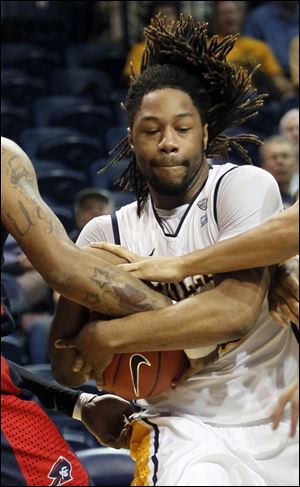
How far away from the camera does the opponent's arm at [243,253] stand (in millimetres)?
3047

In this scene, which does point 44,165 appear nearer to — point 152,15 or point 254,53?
point 152,15

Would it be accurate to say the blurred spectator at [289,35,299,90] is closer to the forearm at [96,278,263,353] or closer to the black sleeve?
the black sleeve

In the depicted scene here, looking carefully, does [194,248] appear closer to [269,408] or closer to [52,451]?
[269,408]

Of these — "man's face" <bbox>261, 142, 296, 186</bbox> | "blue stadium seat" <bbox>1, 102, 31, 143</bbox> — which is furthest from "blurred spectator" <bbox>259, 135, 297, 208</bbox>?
"blue stadium seat" <bbox>1, 102, 31, 143</bbox>

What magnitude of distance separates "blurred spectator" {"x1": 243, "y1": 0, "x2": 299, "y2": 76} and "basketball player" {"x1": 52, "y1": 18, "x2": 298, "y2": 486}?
17.0 ft

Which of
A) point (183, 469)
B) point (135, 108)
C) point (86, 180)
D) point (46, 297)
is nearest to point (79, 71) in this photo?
point (86, 180)

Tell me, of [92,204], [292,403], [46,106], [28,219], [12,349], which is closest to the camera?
[292,403]

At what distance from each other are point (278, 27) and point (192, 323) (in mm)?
5948

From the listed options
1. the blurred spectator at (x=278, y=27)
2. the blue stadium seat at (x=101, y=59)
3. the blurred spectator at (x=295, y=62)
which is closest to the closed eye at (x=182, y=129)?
the blurred spectator at (x=295, y=62)

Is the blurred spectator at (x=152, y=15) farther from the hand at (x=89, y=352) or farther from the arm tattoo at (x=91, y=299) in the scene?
the arm tattoo at (x=91, y=299)

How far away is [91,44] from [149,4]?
915mm

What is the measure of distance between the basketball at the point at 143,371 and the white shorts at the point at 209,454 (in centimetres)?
16

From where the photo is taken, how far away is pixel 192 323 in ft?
10.1

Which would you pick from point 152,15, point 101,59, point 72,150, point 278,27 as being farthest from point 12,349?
point 101,59
